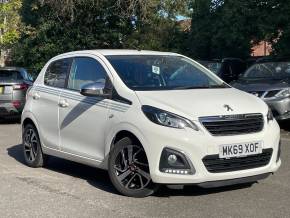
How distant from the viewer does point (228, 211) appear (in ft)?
19.6

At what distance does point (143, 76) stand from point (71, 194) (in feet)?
5.39

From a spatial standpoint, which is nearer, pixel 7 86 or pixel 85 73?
pixel 85 73

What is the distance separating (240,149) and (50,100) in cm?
308

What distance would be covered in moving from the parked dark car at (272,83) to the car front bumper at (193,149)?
5730 millimetres

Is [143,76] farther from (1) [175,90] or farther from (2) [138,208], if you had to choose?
(2) [138,208]

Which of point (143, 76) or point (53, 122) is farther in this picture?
point (53, 122)

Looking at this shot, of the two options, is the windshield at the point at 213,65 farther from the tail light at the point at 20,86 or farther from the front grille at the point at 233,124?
the front grille at the point at 233,124

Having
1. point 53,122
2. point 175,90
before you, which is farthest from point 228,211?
point 53,122

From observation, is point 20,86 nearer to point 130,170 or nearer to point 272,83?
point 272,83

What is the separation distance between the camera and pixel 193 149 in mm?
6055

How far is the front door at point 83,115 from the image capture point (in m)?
7.07

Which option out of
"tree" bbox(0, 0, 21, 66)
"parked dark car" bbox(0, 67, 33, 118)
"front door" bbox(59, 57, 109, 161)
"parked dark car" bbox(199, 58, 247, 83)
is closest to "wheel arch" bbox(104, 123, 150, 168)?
"front door" bbox(59, 57, 109, 161)

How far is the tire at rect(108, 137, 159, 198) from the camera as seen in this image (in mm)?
6465

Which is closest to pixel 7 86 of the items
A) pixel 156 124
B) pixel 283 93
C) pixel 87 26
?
pixel 283 93
